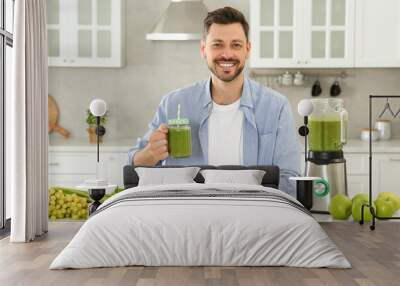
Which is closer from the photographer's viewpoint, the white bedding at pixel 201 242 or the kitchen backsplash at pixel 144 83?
the white bedding at pixel 201 242

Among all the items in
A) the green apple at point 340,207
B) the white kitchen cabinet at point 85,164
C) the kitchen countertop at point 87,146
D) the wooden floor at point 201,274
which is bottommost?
the wooden floor at point 201,274

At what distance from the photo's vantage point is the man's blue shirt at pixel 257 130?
5965 millimetres

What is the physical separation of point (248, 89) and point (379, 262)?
2.34 metres

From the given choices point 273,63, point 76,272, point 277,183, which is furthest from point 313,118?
point 76,272

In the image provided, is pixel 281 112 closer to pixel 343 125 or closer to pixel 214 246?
pixel 343 125

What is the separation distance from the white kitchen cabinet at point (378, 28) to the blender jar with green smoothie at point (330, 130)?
166cm

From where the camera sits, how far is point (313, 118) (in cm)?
562

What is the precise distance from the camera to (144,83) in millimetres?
7508

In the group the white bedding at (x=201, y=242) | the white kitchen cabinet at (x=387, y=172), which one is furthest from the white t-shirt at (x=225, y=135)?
the white bedding at (x=201, y=242)

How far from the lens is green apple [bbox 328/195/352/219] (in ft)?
16.5

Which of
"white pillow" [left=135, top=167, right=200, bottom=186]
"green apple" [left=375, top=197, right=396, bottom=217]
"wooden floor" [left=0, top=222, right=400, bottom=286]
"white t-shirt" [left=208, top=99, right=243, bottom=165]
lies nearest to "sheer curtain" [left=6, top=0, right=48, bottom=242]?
"wooden floor" [left=0, top=222, right=400, bottom=286]

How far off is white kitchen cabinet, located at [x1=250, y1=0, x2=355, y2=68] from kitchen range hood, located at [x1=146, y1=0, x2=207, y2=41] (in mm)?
543

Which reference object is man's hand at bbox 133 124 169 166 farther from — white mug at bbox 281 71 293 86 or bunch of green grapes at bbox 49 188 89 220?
A: white mug at bbox 281 71 293 86

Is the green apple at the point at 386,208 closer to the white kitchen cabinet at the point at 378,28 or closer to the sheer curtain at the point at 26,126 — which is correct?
the white kitchen cabinet at the point at 378,28
